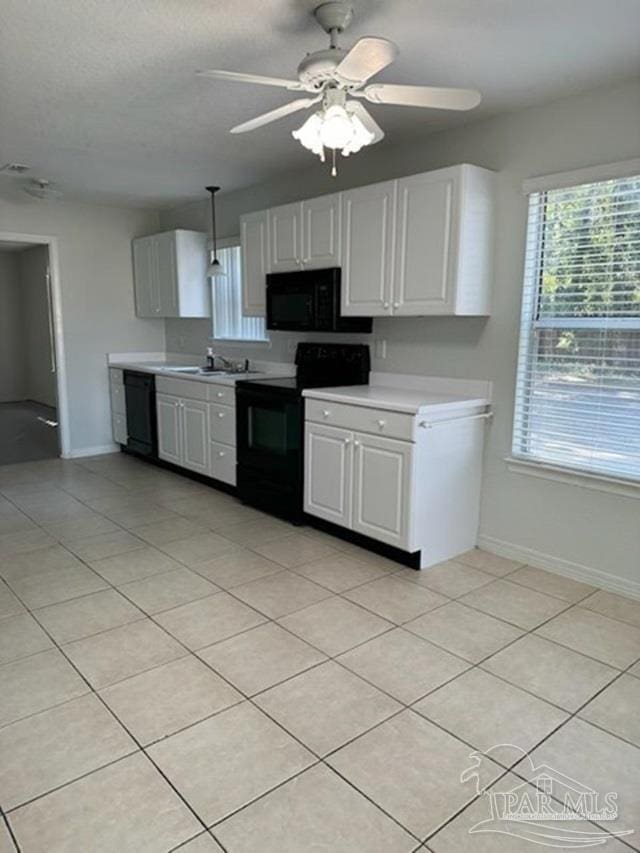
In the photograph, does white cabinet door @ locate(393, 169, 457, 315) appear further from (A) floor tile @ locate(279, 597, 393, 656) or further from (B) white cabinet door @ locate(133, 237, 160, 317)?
(B) white cabinet door @ locate(133, 237, 160, 317)

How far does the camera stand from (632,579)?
291 cm

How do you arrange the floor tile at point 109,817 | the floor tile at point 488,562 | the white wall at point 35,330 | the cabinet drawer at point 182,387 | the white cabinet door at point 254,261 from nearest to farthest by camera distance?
the floor tile at point 109,817, the floor tile at point 488,562, the white cabinet door at point 254,261, the cabinet drawer at point 182,387, the white wall at point 35,330

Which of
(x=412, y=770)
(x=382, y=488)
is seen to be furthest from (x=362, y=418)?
(x=412, y=770)

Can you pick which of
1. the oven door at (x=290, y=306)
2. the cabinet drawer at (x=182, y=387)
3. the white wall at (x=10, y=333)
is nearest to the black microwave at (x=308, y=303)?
the oven door at (x=290, y=306)

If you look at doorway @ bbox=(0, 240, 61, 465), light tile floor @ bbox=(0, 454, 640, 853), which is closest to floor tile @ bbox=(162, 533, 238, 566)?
light tile floor @ bbox=(0, 454, 640, 853)

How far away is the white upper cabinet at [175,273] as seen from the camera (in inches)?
212

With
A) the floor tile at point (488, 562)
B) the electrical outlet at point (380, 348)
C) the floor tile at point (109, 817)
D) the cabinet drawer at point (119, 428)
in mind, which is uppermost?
the electrical outlet at point (380, 348)

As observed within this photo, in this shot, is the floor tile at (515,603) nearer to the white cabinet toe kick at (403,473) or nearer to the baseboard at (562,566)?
the baseboard at (562,566)

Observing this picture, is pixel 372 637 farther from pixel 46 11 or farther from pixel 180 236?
pixel 180 236

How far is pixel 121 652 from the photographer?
2.39 meters

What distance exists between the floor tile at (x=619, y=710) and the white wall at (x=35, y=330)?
7.77 m

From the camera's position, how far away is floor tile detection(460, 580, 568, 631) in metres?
2.70

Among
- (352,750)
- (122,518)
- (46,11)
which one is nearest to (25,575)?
(122,518)

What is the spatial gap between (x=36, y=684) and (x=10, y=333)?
26.6 feet
